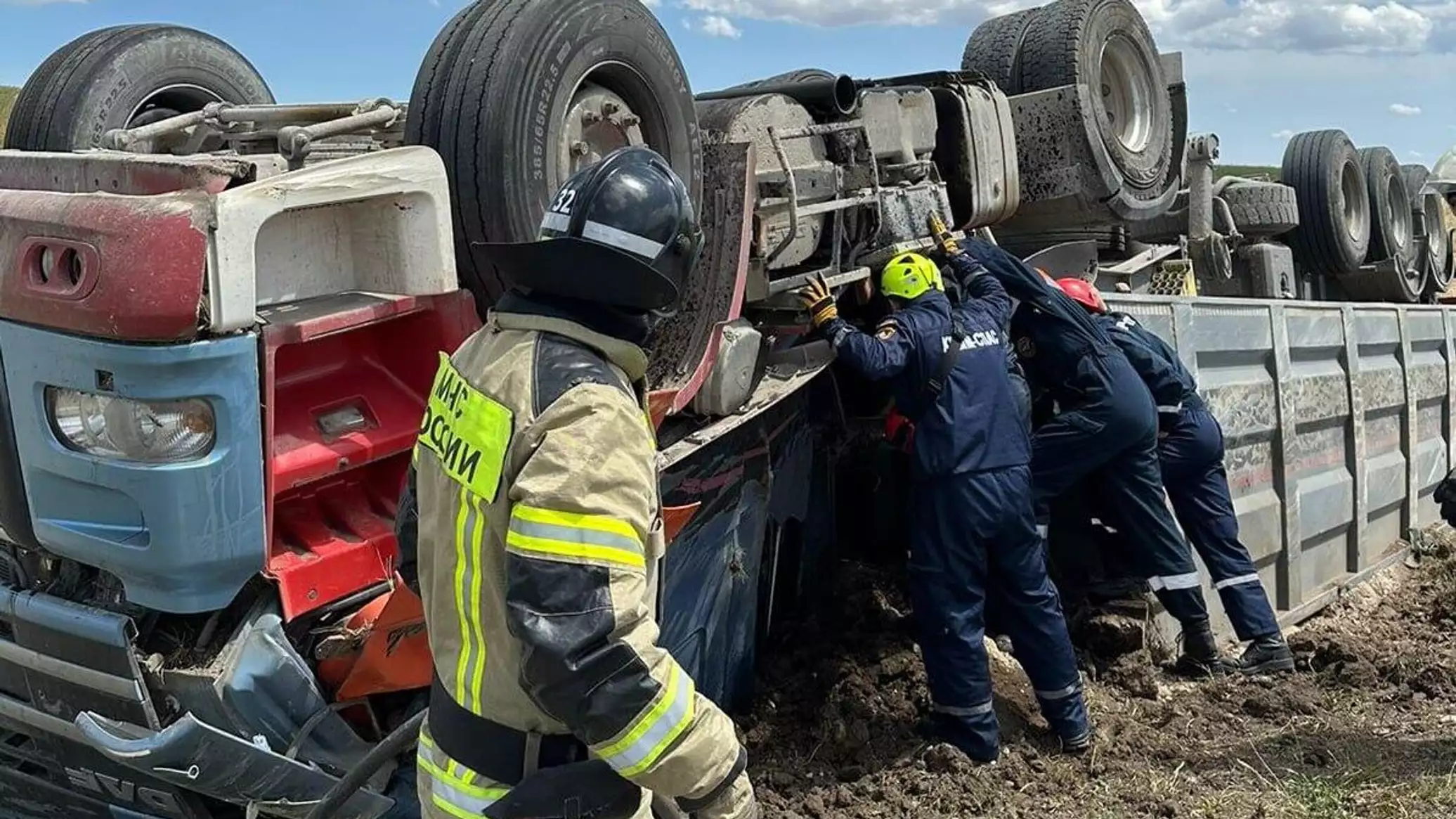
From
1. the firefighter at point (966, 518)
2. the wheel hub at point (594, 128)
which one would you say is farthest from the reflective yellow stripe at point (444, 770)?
the firefighter at point (966, 518)

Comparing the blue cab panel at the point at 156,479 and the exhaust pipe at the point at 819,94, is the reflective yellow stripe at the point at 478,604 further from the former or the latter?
the exhaust pipe at the point at 819,94

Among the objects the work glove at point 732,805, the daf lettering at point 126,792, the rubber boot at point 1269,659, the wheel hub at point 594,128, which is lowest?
the rubber boot at point 1269,659

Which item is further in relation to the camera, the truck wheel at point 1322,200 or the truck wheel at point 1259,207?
the truck wheel at point 1322,200

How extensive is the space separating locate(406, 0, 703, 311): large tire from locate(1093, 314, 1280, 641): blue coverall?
2.79 m

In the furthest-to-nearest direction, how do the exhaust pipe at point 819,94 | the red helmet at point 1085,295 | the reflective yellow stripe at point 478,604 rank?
the red helmet at point 1085,295 → the exhaust pipe at point 819,94 → the reflective yellow stripe at point 478,604

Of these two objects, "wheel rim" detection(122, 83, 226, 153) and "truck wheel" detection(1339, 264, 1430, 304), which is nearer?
"wheel rim" detection(122, 83, 226, 153)

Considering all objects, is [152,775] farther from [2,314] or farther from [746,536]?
[746,536]

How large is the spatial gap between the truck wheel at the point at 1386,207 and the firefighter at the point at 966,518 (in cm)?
503

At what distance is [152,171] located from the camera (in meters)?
2.69

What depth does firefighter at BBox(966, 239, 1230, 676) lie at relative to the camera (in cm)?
498

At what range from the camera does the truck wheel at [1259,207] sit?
7344 millimetres

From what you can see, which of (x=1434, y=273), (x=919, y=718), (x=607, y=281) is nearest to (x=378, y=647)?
(x=607, y=281)

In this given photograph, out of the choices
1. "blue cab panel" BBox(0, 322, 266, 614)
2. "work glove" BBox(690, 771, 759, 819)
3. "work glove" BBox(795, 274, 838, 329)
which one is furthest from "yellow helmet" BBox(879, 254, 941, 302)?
"work glove" BBox(690, 771, 759, 819)

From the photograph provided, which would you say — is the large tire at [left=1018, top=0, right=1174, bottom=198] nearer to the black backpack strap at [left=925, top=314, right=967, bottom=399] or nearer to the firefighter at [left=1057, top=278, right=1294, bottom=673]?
the firefighter at [left=1057, top=278, right=1294, bottom=673]
